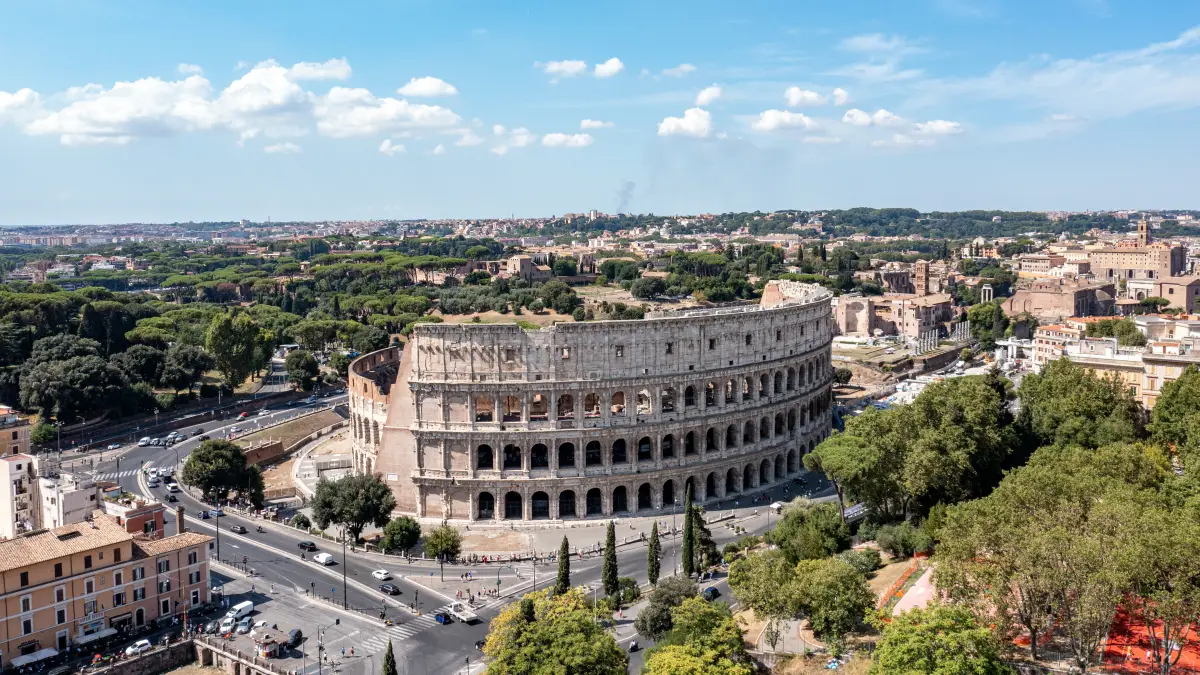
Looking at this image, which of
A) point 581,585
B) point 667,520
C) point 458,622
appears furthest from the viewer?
point 667,520

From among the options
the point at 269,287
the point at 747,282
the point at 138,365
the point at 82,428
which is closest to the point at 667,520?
the point at 82,428

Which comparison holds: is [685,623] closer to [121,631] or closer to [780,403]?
[121,631]

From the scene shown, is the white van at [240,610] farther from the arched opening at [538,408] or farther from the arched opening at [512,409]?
the arched opening at [538,408]

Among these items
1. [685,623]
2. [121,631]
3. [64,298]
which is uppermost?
[64,298]

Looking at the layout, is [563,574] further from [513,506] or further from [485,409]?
[485,409]

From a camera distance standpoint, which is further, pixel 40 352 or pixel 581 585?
pixel 40 352

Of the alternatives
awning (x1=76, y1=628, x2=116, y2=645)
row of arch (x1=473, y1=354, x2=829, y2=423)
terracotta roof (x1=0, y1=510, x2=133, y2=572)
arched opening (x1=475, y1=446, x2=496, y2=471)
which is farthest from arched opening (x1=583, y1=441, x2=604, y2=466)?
awning (x1=76, y1=628, x2=116, y2=645)
